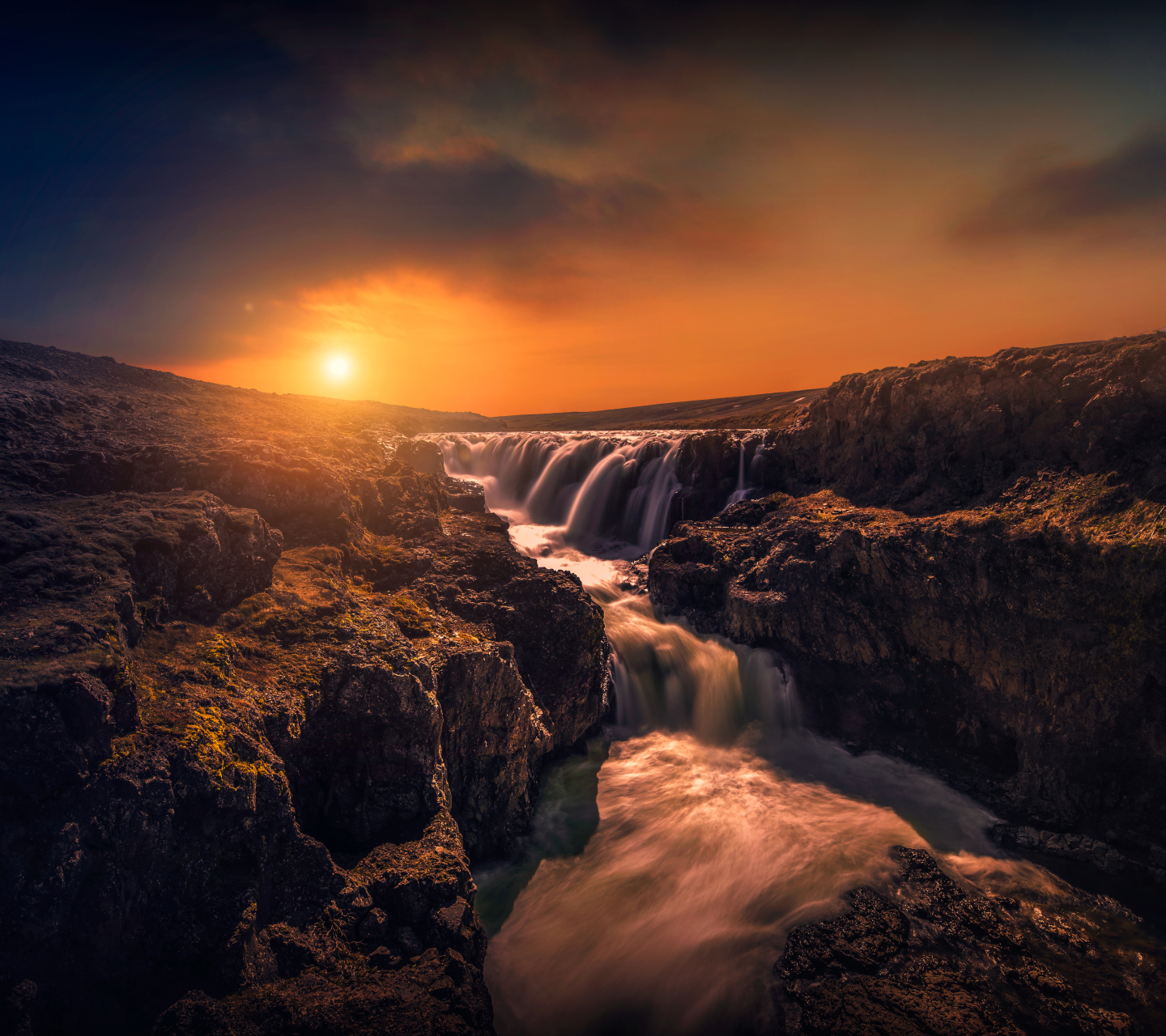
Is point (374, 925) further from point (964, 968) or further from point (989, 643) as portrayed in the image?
point (989, 643)

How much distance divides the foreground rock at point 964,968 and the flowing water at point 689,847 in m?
0.54

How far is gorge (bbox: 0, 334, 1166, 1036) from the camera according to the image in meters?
5.29

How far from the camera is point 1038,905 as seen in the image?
33.4 feet

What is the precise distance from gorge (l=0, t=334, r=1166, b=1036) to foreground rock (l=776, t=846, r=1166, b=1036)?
2.4 inches

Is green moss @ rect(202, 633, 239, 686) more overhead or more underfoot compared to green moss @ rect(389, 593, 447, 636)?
more overhead

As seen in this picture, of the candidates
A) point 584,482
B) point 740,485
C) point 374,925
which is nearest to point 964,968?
point 374,925

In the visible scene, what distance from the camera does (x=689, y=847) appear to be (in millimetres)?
11812

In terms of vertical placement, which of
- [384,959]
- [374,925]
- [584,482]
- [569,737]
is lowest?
[569,737]

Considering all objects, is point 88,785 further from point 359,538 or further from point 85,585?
point 359,538

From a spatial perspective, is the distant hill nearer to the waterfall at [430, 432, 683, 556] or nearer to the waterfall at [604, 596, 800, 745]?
the waterfall at [430, 432, 683, 556]

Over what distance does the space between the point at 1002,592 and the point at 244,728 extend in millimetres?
15781

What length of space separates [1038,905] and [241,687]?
45.6 ft

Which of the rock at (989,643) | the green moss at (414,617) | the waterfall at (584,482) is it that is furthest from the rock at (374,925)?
the waterfall at (584,482)

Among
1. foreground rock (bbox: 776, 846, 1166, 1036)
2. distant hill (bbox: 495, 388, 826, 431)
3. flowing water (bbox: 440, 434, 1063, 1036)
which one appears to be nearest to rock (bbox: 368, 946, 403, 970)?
flowing water (bbox: 440, 434, 1063, 1036)
